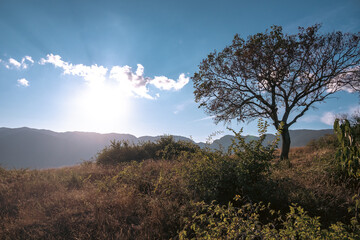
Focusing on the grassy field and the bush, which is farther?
the bush

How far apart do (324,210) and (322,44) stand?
12.9m

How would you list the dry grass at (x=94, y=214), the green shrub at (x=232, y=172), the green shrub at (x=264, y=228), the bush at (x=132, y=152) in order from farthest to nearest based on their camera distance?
the bush at (x=132, y=152), the green shrub at (x=232, y=172), the dry grass at (x=94, y=214), the green shrub at (x=264, y=228)

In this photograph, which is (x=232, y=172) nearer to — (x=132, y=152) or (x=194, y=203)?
(x=194, y=203)

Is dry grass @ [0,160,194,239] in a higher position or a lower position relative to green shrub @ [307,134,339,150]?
lower

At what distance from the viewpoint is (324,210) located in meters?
4.32

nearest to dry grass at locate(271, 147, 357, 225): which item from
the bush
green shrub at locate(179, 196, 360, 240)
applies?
green shrub at locate(179, 196, 360, 240)

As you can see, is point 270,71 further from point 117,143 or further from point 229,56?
point 117,143

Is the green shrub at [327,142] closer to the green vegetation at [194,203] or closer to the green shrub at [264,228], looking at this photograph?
the green vegetation at [194,203]

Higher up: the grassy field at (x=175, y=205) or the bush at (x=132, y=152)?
the bush at (x=132, y=152)

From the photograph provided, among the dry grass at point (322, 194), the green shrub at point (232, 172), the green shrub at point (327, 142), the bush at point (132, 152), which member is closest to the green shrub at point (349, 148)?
the dry grass at point (322, 194)

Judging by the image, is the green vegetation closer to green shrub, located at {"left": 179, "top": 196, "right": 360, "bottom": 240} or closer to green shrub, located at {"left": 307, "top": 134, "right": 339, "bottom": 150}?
green shrub, located at {"left": 179, "top": 196, "right": 360, "bottom": 240}

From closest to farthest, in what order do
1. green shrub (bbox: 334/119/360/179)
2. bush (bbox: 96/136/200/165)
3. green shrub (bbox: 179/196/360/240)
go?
green shrub (bbox: 179/196/360/240)
green shrub (bbox: 334/119/360/179)
bush (bbox: 96/136/200/165)

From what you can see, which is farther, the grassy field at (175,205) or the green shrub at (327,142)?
the green shrub at (327,142)

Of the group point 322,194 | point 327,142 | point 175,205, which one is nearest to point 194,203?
point 175,205
